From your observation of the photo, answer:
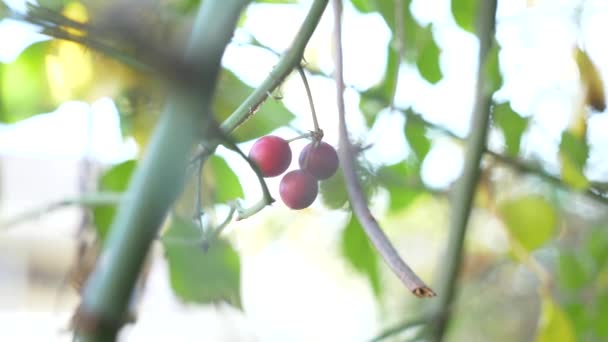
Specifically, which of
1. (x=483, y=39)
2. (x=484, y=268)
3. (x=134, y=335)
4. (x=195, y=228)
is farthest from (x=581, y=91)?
(x=134, y=335)

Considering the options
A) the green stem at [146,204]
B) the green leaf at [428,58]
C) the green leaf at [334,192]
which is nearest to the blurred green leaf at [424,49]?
the green leaf at [428,58]

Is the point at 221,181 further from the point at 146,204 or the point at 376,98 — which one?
the point at 146,204

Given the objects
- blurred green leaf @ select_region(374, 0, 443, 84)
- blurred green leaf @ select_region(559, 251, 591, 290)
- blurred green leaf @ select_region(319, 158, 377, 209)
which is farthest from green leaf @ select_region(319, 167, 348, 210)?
blurred green leaf @ select_region(559, 251, 591, 290)

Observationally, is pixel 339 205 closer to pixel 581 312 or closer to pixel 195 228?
pixel 195 228

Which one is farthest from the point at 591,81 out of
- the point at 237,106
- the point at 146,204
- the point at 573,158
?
the point at 146,204

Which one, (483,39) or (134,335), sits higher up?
(483,39)

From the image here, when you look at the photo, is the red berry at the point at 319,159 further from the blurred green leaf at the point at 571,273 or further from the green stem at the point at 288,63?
the blurred green leaf at the point at 571,273
